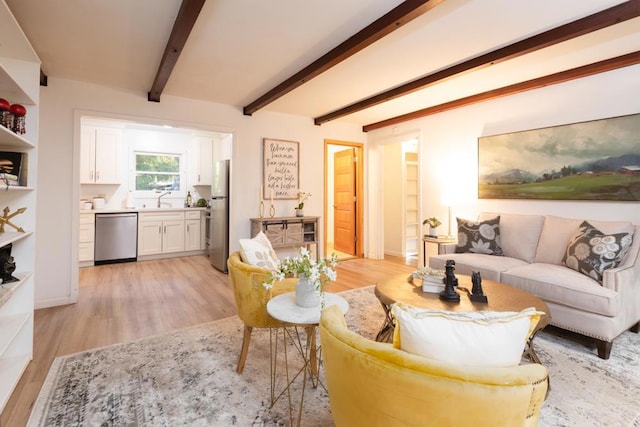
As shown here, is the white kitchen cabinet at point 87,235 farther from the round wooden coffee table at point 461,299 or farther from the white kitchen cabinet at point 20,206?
the round wooden coffee table at point 461,299

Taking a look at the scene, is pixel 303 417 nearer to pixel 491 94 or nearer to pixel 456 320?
pixel 456 320

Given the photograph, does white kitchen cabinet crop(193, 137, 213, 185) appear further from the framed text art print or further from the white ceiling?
the white ceiling

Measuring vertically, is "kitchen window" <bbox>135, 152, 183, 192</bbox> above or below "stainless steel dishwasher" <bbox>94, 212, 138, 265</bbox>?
above

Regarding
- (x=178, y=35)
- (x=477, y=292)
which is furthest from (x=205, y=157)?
(x=477, y=292)

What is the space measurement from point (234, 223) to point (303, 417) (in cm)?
326

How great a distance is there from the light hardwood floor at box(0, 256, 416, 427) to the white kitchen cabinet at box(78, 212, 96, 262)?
0.28 m

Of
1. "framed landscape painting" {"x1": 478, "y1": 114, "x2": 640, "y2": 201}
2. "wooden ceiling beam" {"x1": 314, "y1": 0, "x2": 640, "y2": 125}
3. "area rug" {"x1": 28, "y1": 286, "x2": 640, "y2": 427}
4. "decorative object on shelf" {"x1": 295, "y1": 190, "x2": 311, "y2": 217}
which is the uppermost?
"wooden ceiling beam" {"x1": 314, "y1": 0, "x2": 640, "y2": 125}

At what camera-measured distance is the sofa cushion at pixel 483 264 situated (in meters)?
2.93

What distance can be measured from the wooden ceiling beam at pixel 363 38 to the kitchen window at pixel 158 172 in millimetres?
3470

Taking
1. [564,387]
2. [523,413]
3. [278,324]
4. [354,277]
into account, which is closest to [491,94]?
[354,277]

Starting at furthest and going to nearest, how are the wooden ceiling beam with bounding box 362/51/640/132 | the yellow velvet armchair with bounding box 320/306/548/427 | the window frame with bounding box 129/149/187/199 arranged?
1. the window frame with bounding box 129/149/187/199
2. the wooden ceiling beam with bounding box 362/51/640/132
3. the yellow velvet armchair with bounding box 320/306/548/427

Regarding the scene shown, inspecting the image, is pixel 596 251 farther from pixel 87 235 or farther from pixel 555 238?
pixel 87 235

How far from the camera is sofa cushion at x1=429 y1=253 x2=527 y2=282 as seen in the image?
293 centimetres

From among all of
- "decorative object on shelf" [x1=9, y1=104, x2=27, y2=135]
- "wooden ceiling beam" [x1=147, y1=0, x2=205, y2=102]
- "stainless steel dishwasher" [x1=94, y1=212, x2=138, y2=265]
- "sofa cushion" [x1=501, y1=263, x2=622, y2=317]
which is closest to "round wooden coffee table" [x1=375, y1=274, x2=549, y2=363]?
"sofa cushion" [x1=501, y1=263, x2=622, y2=317]
